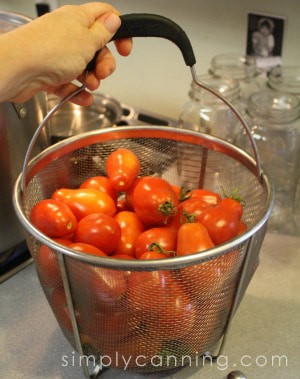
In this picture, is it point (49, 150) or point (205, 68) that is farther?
point (205, 68)

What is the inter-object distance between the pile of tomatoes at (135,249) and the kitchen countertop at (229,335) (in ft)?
0.29

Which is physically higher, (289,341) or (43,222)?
(43,222)

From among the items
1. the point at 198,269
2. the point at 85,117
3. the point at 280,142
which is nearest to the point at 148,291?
the point at 198,269

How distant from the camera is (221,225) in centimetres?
54

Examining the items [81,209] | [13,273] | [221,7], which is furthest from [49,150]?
[221,7]

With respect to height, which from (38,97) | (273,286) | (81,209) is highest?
(38,97)

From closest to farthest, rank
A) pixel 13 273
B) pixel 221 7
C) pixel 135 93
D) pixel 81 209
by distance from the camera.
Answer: pixel 81 209
pixel 13 273
pixel 221 7
pixel 135 93

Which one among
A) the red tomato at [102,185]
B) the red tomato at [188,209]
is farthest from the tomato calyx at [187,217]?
the red tomato at [102,185]

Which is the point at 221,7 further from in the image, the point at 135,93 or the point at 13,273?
the point at 13,273

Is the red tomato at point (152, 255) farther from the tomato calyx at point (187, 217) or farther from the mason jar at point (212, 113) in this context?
the mason jar at point (212, 113)

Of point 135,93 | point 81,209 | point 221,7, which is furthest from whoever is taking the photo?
point 135,93

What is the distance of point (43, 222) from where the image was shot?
21.4 inches

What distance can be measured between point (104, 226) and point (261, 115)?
1.23 feet

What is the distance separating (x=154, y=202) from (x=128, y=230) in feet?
0.17
